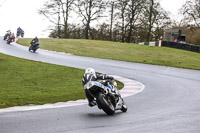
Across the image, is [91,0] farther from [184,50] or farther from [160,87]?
[160,87]

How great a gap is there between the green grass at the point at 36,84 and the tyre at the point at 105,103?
111 inches

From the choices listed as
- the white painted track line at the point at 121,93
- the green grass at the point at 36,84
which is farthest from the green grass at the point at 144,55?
the green grass at the point at 36,84

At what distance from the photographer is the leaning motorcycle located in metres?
8.59

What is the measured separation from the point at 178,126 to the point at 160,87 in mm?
8825

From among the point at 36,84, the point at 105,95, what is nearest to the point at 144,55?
the point at 36,84

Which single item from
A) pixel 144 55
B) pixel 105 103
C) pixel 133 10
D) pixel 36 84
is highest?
pixel 133 10

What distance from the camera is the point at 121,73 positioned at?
21484mm

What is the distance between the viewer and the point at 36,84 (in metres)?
15.3

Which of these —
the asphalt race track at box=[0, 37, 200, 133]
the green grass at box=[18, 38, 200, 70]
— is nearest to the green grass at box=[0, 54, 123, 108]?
the asphalt race track at box=[0, 37, 200, 133]

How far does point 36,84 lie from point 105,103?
731 centimetres

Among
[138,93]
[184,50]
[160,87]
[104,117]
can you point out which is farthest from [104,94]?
[184,50]

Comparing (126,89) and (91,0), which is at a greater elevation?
(91,0)

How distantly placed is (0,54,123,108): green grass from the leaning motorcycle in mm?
2694

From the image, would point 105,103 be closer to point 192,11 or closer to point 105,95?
point 105,95
